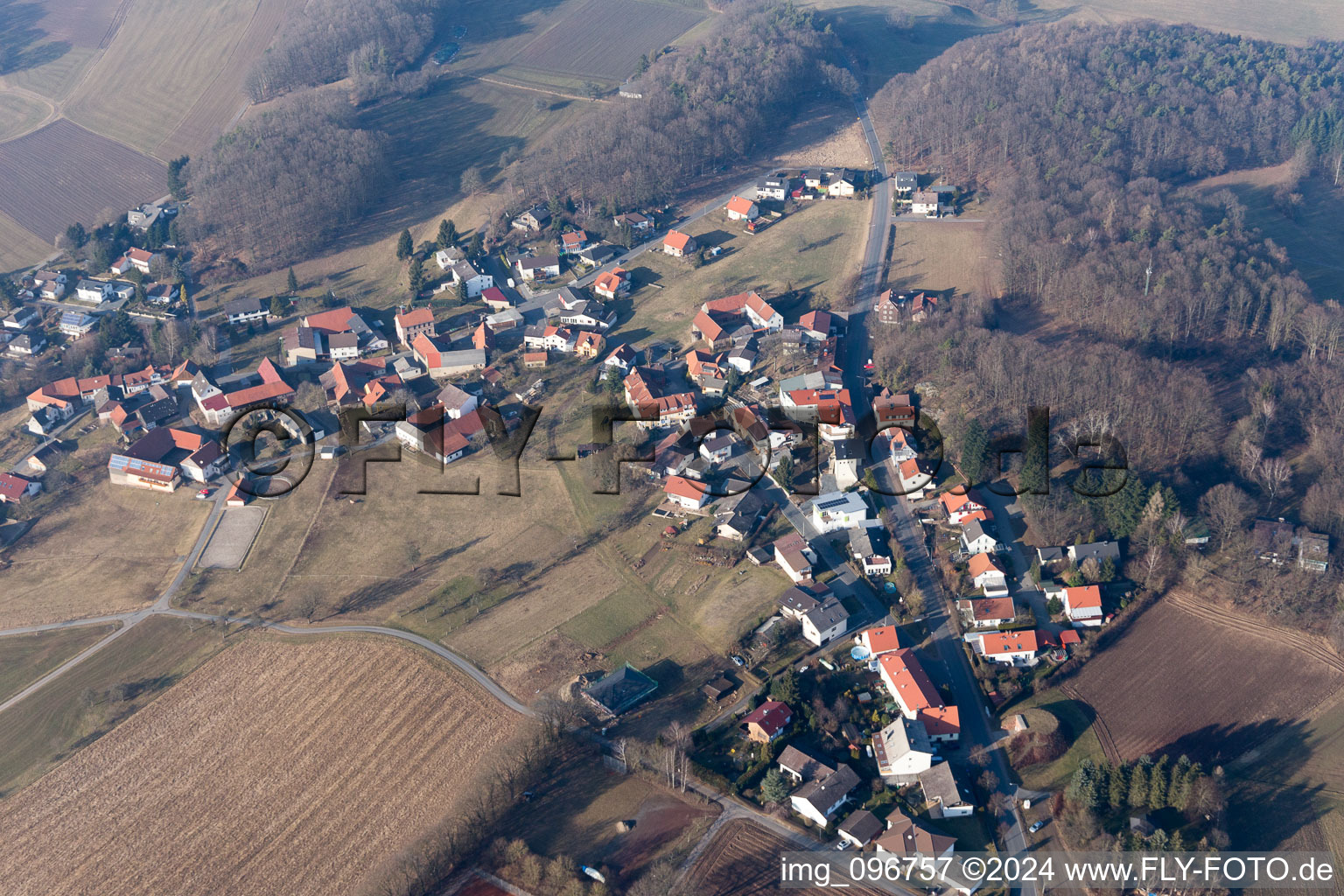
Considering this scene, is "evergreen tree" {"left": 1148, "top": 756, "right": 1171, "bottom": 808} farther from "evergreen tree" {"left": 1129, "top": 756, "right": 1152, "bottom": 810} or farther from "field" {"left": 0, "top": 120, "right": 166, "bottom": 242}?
"field" {"left": 0, "top": 120, "right": 166, "bottom": 242}

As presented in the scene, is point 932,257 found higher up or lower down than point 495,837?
higher up

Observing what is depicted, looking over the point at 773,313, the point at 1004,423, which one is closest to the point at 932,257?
the point at 773,313

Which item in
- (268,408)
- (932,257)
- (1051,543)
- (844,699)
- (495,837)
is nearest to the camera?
(495,837)

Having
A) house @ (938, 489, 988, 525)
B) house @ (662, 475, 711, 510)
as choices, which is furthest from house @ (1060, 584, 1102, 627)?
house @ (662, 475, 711, 510)

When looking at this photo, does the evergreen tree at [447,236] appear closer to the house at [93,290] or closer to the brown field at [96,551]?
the house at [93,290]

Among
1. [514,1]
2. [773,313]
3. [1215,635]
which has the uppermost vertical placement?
[514,1]

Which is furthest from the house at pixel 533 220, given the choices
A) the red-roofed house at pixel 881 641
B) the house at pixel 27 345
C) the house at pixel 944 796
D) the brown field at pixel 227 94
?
the house at pixel 944 796

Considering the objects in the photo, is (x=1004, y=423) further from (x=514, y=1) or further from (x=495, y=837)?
(x=514, y=1)
